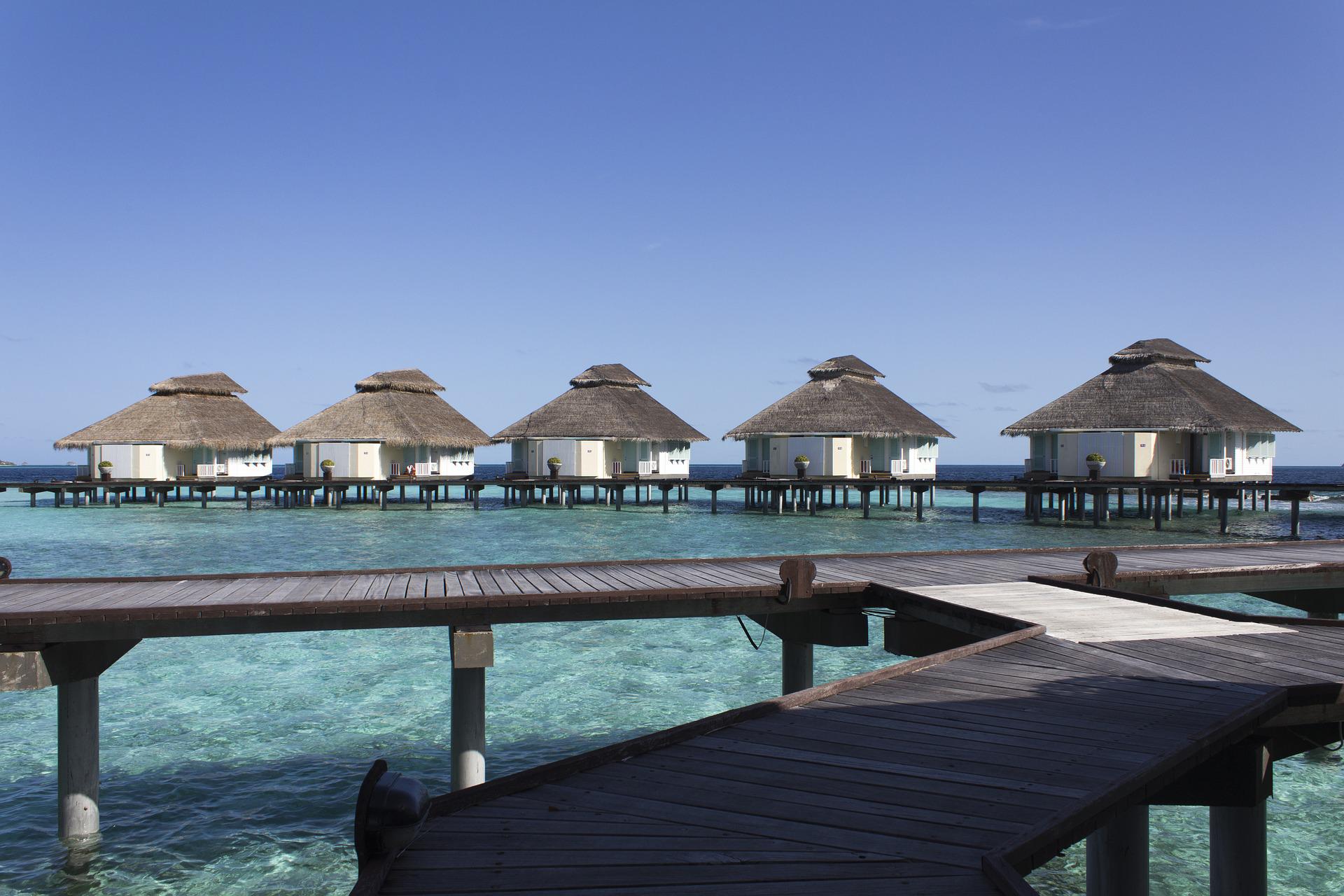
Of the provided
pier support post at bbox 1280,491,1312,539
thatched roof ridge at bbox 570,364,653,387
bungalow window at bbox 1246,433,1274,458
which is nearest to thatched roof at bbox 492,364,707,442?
thatched roof ridge at bbox 570,364,653,387

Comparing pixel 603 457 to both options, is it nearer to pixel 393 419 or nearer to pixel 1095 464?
pixel 393 419

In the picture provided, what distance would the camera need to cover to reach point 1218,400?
1574 inches

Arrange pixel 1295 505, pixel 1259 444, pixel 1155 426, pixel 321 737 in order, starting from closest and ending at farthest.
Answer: pixel 321 737 → pixel 1295 505 → pixel 1155 426 → pixel 1259 444

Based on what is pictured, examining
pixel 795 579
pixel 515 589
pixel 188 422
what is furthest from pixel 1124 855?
pixel 188 422

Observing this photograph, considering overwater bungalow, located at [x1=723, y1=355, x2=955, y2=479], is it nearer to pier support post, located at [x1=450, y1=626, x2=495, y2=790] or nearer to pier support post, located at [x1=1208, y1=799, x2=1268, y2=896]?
pier support post, located at [x1=450, y1=626, x2=495, y2=790]

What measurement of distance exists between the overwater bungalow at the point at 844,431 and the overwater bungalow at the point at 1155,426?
15.0 feet

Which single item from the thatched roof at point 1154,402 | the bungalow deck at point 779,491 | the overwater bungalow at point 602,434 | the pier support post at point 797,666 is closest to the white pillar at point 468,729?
the pier support post at point 797,666

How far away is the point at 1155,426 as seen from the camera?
3794cm

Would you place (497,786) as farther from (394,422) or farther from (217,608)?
(394,422)

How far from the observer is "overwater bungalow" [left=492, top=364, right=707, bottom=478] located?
46625mm

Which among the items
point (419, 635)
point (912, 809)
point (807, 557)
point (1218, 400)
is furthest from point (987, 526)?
point (912, 809)

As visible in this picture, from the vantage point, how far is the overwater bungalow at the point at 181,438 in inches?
1905

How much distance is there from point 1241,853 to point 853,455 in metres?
38.1

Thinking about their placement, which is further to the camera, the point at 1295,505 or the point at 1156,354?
the point at 1156,354
